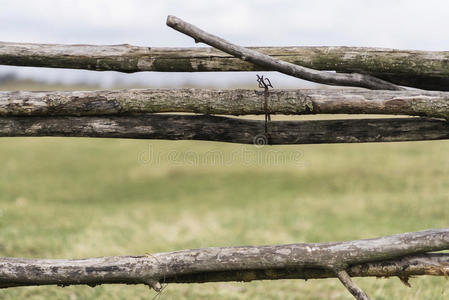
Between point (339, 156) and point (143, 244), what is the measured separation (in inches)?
423

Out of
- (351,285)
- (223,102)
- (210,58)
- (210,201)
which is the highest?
(210,58)

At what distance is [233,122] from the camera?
11.5 ft

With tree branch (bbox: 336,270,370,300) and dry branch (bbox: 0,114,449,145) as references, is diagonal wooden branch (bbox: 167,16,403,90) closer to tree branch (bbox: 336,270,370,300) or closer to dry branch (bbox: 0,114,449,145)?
dry branch (bbox: 0,114,449,145)

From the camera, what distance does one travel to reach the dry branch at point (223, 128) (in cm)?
345

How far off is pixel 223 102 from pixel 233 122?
255 millimetres

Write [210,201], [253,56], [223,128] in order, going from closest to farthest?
[253,56]
[223,128]
[210,201]

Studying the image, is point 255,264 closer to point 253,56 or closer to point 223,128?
point 223,128

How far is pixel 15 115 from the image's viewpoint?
3436mm

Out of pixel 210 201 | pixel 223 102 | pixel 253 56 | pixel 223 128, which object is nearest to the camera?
pixel 253 56

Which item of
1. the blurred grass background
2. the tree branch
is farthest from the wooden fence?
the blurred grass background

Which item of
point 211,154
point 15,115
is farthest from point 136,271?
point 211,154

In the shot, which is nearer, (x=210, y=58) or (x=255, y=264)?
(x=255, y=264)

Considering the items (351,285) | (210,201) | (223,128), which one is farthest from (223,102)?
(210,201)

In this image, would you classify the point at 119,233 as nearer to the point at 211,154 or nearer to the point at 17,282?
the point at 17,282
